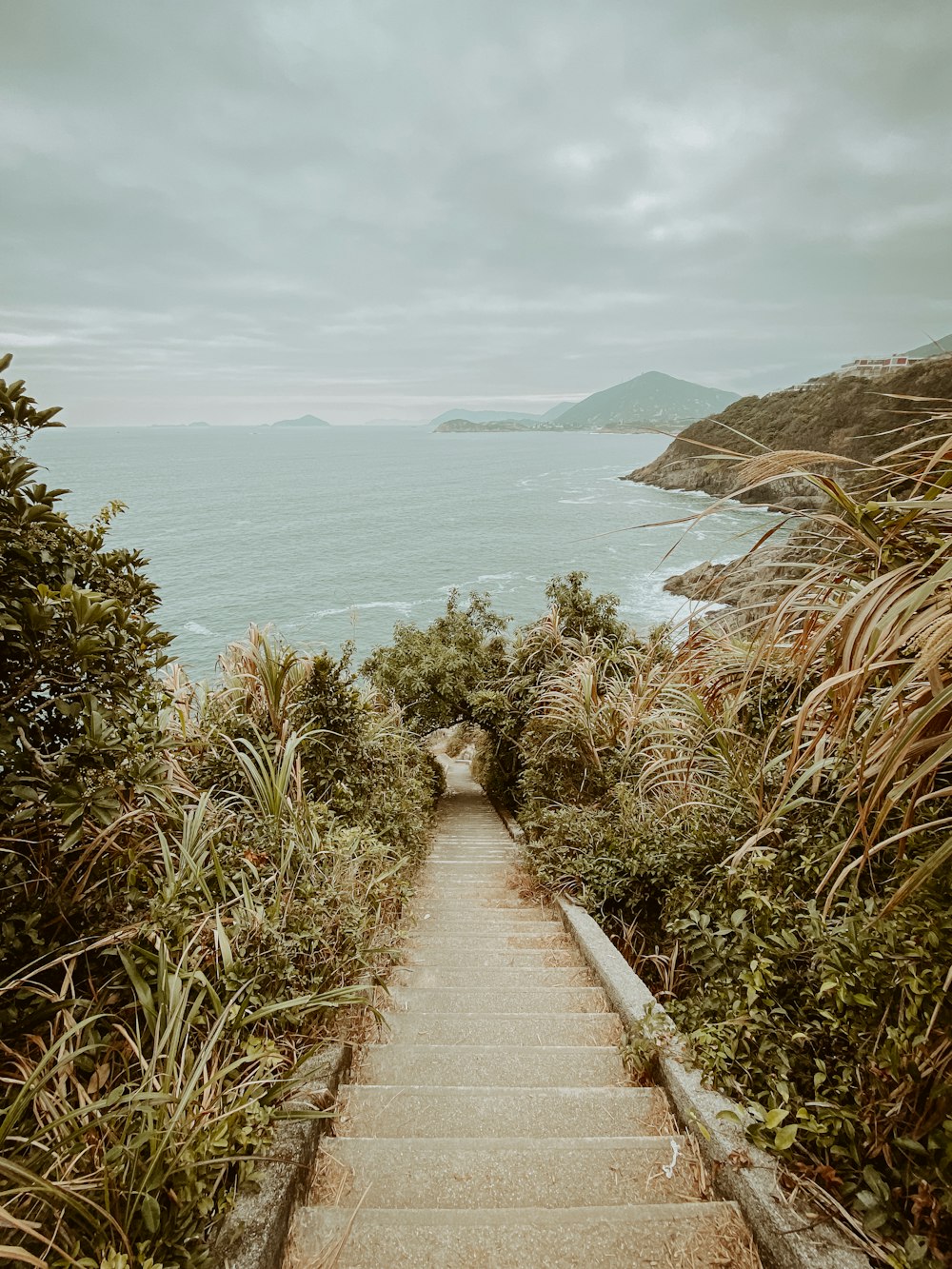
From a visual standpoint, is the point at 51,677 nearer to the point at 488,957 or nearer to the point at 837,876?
the point at 837,876

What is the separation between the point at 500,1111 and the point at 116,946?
130 centimetres

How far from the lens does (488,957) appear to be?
315 cm

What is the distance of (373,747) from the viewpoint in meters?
4.35

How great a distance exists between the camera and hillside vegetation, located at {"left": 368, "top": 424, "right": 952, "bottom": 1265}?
1266 mm

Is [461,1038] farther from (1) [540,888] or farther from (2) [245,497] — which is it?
(2) [245,497]

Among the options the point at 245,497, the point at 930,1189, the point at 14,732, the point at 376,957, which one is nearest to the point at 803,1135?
the point at 930,1189

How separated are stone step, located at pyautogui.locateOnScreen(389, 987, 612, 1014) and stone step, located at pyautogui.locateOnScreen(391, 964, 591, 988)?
7 centimetres

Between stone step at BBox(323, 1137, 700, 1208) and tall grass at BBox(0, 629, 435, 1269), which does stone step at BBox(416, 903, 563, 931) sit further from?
stone step at BBox(323, 1137, 700, 1208)

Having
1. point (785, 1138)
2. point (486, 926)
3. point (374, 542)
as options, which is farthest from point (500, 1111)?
point (374, 542)

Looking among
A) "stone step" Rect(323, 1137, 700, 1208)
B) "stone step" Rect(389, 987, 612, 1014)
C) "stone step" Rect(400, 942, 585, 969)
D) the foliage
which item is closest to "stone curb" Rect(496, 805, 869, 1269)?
"stone step" Rect(323, 1137, 700, 1208)

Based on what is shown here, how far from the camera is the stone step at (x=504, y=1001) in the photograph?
2607mm

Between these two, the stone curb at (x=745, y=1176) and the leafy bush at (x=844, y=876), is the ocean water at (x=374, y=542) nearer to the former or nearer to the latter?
the leafy bush at (x=844, y=876)

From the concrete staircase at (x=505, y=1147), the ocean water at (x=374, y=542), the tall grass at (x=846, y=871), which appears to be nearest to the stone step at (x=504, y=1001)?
the concrete staircase at (x=505, y=1147)

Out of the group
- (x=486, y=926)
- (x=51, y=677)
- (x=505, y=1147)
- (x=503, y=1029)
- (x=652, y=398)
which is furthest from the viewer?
(x=652, y=398)
